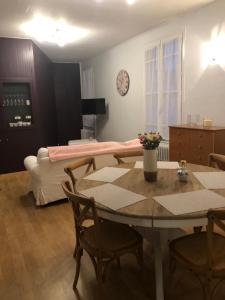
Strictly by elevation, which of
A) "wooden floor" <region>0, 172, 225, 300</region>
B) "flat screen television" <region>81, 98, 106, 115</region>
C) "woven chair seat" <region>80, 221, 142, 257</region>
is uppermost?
"flat screen television" <region>81, 98, 106, 115</region>

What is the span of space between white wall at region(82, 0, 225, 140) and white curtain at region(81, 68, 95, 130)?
0.45m

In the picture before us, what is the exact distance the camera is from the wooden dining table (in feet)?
4.70

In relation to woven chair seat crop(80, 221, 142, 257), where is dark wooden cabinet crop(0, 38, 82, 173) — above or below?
above

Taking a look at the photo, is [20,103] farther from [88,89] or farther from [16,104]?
[88,89]

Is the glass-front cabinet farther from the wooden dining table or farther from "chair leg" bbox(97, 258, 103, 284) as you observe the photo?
"chair leg" bbox(97, 258, 103, 284)

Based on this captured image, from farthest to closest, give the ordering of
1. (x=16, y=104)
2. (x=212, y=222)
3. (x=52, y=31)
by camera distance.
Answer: (x=16, y=104) → (x=52, y=31) → (x=212, y=222)

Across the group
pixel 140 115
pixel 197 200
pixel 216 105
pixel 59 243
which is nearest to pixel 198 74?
pixel 216 105

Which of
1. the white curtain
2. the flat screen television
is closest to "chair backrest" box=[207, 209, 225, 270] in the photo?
the flat screen television

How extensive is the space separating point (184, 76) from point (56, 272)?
3498mm

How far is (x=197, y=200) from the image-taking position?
1595mm

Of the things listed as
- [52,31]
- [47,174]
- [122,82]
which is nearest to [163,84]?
[122,82]

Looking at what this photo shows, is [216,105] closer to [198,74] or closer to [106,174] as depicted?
[198,74]

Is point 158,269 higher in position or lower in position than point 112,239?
lower

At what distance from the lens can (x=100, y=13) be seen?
3867 mm
